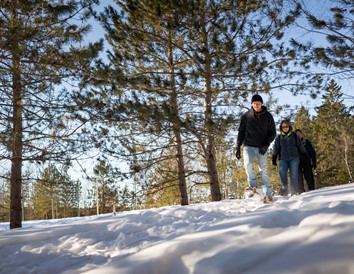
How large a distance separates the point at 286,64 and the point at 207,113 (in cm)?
271

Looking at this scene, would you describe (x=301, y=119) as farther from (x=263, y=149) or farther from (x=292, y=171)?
(x=263, y=149)

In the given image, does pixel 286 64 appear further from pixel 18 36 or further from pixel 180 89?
pixel 18 36

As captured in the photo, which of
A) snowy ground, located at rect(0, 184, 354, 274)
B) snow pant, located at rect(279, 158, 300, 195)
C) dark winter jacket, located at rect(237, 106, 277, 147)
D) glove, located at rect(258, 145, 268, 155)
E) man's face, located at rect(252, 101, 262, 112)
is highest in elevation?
man's face, located at rect(252, 101, 262, 112)

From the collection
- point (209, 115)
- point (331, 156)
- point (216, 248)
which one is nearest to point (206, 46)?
point (209, 115)

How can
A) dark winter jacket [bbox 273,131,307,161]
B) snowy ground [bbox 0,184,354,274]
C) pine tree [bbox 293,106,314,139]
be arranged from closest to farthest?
snowy ground [bbox 0,184,354,274]
dark winter jacket [bbox 273,131,307,161]
pine tree [bbox 293,106,314,139]

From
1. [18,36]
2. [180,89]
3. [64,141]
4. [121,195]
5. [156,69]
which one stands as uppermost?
[156,69]

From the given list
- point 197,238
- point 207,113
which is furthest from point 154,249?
point 207,113

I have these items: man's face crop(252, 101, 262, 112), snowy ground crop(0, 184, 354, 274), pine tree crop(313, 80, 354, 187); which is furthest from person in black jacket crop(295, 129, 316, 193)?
pine tree crop(313, 80, 354, 187)

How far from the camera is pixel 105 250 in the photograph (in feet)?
8.93

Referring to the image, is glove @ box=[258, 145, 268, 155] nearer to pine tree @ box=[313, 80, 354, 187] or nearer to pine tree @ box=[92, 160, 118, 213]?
pine tree @ box=[92, 160, 118, 213]

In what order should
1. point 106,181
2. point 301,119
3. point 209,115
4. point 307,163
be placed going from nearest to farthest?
point 209,115
point 307,163
point 106,181
point 301,119

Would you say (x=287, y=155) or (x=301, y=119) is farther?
(x=301, y=119)

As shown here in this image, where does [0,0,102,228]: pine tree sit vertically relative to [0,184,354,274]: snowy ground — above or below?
above

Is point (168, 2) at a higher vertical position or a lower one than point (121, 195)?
higher
